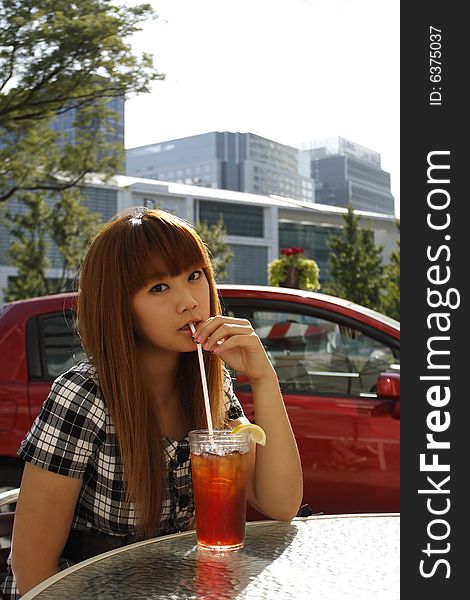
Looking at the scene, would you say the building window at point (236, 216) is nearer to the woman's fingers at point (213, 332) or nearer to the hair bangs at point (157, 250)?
the hair bangs at point (157, 250)

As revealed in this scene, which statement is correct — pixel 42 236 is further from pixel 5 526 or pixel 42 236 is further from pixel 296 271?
pixel 5 526

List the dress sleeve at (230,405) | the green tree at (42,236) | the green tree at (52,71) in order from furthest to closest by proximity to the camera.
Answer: the green tree at (42,236)
the green tree at (52,71)
the dress sleeve at (230,405)

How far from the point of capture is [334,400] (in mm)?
3668

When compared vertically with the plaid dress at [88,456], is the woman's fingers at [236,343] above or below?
above

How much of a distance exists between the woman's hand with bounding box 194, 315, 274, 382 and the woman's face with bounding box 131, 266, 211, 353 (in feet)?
0.14

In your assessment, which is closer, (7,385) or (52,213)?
(7,385)

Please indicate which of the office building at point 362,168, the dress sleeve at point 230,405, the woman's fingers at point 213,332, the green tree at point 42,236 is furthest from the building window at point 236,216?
the woman's fingers at point 213,332

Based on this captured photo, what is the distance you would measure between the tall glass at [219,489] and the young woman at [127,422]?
0.69 feet

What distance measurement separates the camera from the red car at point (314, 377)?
355 centimetres

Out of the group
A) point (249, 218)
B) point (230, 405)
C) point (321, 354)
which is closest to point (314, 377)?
point (321, 354)

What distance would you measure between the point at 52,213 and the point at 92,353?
72.8 ft

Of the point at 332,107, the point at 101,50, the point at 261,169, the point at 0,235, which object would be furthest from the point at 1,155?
the point at 261,169

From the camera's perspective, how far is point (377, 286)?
25.7 meters

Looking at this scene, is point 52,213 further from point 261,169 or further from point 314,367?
point 261,169
